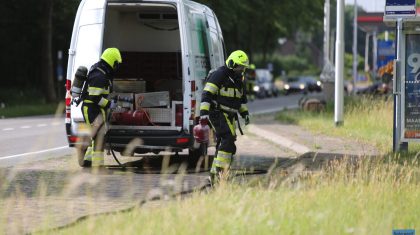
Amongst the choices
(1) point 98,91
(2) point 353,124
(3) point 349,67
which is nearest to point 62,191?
(1) point 98,91

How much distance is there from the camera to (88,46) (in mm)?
13586

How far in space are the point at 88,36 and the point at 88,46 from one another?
14 cm

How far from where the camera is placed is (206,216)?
7.43 metres

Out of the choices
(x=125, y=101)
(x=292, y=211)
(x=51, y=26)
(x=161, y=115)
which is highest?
(x=51, y=26)

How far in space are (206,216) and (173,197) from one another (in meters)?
2.12

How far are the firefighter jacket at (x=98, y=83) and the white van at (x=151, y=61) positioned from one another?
0.43m

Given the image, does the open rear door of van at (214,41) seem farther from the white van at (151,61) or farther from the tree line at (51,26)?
the tree line at (51,26)

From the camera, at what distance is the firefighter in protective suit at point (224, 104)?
1172cm

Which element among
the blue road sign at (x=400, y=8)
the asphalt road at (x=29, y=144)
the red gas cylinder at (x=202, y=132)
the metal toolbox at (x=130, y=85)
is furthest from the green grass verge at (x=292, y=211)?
the metal toolbox at (x=130, y=85)

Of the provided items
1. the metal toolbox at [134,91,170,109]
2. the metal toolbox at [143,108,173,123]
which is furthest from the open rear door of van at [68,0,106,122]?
the metal toolbox at [143,108,173,123]

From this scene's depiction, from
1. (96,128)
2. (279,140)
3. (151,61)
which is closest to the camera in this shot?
(96,128)

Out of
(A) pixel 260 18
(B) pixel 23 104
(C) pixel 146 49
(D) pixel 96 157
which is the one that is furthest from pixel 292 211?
(A) pixel 260 18

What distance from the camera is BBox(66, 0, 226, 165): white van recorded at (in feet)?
43.8

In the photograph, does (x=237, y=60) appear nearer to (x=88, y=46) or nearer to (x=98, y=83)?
(x=98, y=83)
